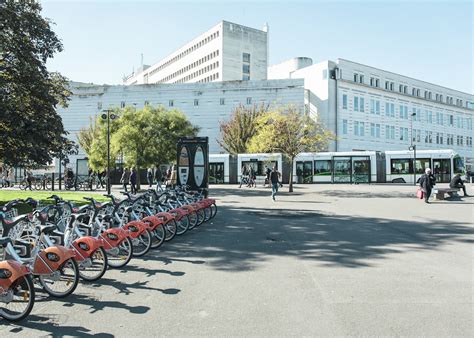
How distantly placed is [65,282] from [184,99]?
54669 millimetres

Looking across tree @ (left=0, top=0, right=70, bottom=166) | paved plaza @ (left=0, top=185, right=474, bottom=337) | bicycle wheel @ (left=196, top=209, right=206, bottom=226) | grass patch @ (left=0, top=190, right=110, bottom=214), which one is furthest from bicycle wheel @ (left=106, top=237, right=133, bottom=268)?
tree @ (left=0, top=0, right=70, bottom=166)

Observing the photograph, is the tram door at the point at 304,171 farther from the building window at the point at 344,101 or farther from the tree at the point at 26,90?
the tree at the point at 26,90

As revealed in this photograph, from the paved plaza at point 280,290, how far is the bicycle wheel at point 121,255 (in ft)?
0.78

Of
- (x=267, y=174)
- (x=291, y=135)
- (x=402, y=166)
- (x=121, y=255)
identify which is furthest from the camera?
(x=402, y=166)

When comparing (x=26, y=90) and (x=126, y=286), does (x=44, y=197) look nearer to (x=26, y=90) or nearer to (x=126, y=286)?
(x=26, y=90)

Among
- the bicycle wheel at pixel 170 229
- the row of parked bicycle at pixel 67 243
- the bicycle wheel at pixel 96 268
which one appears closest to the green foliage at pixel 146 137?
the row of parked bicycle at pixel 67 243

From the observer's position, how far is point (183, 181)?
59.3 ft

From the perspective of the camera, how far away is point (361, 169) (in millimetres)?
37594

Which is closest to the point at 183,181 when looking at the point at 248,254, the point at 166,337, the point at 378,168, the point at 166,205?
the point at 166,205

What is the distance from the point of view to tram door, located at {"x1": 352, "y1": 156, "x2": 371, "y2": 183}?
123 ft

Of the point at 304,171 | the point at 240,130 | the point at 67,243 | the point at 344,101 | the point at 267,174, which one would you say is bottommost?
the point at 67,243

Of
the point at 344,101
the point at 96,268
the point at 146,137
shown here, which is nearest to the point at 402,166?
the point at 344,101

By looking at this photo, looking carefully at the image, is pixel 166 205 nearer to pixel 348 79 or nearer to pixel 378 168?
pixel 378 168

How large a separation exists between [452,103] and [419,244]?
73403 millimetres
